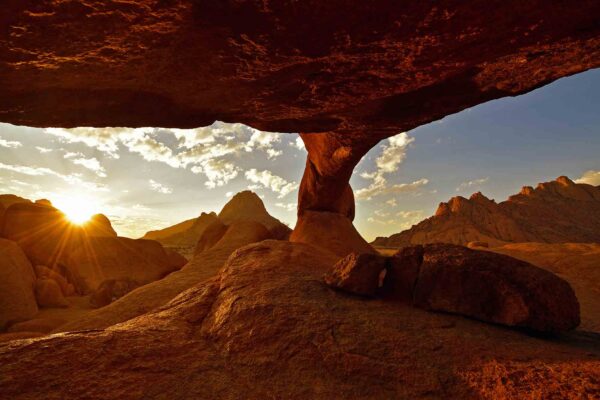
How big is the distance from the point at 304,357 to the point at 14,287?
13.7m

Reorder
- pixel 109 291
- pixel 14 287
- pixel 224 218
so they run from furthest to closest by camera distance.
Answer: pixel 224 218, pixel 109 291, pixel 14 287

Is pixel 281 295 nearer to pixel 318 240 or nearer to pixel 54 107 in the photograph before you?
pixel 54 107

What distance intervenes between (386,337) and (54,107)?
21.5ft

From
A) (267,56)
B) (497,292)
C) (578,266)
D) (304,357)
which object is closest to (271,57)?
(267,56)

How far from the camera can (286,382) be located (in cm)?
276

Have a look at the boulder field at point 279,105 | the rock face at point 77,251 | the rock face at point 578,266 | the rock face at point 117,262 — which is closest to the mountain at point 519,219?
the rock face at point 578,266

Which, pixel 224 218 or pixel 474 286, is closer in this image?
pixel 474 286

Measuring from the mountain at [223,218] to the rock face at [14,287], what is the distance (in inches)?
2076

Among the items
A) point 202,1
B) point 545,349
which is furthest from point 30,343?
point 545,349

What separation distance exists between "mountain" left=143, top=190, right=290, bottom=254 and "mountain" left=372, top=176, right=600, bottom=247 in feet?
109

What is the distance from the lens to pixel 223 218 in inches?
2965

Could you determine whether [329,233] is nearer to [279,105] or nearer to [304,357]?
[279,105]

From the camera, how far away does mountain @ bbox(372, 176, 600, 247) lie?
4453 cm

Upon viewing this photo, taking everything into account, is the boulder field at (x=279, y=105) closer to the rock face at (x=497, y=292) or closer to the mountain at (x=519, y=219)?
the rock face at (x=497, y=292)
